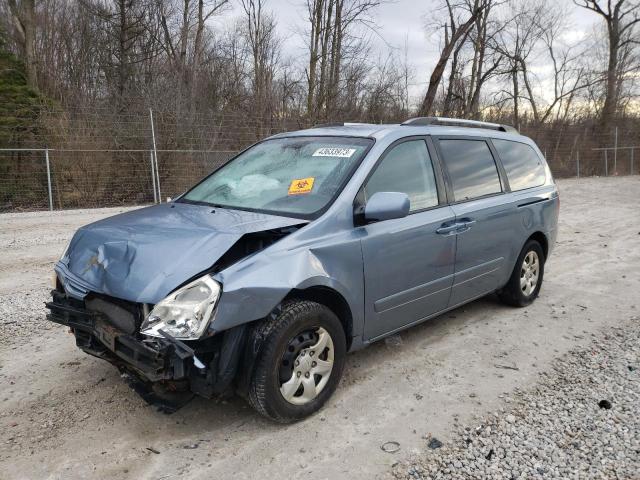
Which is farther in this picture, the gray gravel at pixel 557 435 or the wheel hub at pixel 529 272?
the wheel hub at pixel 529 272

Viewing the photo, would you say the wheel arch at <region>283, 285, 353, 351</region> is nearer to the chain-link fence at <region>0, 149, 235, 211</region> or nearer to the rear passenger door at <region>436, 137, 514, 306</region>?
the rear passenger door at <region>436, 137, 514, 306</region>

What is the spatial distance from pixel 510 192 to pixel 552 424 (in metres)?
2.48

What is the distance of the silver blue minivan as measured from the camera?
265 cm

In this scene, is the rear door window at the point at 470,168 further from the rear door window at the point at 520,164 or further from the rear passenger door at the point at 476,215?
the rear door window at the point at 520,164

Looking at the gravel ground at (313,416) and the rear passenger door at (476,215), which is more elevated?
the rear passenger door at (476,215)

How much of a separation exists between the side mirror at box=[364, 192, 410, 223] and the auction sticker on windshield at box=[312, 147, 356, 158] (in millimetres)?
514

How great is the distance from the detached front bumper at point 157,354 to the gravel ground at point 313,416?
0.35 meters

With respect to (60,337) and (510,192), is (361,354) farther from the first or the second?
(60,337)

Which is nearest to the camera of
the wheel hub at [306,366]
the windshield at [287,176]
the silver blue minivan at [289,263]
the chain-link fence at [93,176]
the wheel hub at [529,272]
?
the silver blue minivan at [289,263]

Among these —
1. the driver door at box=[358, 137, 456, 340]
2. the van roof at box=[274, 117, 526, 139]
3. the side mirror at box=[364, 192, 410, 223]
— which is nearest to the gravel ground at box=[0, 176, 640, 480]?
the driver door at box=[358, 137, 456, 340]

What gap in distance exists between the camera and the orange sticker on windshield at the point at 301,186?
3488mm

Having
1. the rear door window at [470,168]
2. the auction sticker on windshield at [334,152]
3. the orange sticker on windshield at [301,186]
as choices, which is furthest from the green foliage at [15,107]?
the rear door window at [470,168]

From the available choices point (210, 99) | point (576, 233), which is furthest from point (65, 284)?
point (210, 99)

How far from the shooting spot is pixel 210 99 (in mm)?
18609
